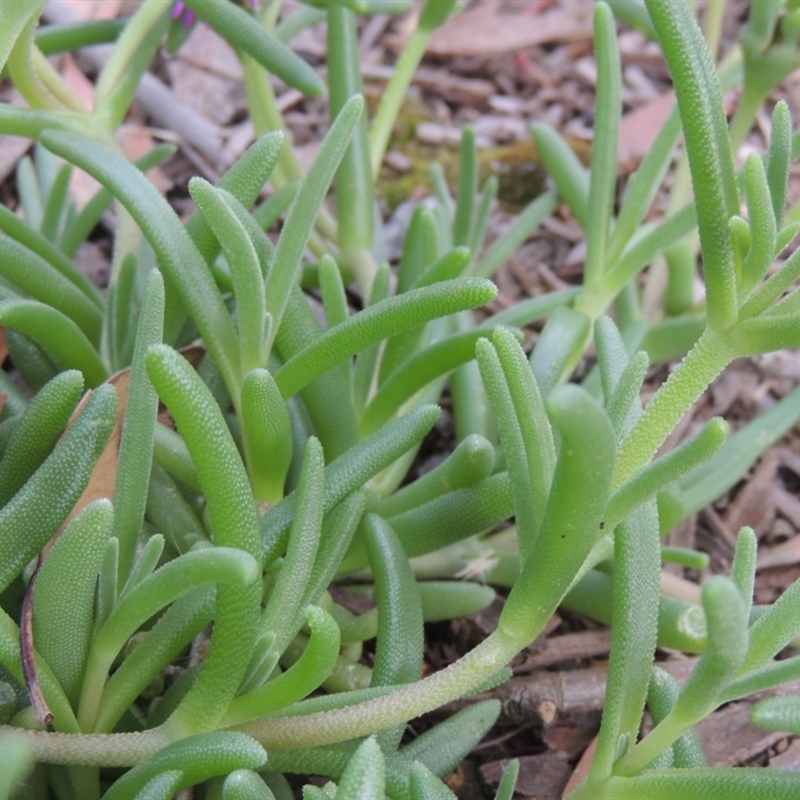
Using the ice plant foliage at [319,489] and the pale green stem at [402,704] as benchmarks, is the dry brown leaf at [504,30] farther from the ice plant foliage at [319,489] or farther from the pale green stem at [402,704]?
the pale green stem at [402,704]

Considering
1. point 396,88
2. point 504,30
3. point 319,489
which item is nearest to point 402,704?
point 319,489

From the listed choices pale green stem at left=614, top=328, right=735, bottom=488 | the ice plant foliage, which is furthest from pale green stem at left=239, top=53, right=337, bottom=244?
pale green stem at left=614, top=328, right=735, bottom=488

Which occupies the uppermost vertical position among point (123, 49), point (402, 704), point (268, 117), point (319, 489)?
point (123, 49)

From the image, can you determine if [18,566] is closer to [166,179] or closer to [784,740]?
[784,740]

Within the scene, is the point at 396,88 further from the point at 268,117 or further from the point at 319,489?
the point at 319,489

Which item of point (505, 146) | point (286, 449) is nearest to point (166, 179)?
point (505, 146)

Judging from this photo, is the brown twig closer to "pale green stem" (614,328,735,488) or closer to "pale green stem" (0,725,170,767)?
"pale green stem" (0,725,170,767)

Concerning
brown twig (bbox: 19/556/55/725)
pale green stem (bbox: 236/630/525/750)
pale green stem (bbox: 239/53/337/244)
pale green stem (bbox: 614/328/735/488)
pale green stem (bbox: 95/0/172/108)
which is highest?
pale green stem (bbox: 95/0/172/108)
